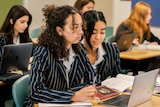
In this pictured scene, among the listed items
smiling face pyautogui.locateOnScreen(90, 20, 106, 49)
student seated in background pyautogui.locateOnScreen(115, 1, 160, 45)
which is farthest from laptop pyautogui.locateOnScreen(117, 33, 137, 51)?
smiling face pyautogui.locateOnScreen(90, 20, 106, 49)

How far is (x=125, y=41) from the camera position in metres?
3.84

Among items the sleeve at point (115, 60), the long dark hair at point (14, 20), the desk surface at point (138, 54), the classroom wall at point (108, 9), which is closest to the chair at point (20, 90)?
the sleeve at point (115, 60)

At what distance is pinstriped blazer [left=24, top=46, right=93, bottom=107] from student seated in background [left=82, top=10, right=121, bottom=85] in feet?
0.53

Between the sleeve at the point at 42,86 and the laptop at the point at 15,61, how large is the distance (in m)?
0.61

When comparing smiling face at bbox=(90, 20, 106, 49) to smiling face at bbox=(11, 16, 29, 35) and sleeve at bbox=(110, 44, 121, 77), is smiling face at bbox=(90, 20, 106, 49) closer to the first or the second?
sleeve at bbox=(110, 44, 121, 77)

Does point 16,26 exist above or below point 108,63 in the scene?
above

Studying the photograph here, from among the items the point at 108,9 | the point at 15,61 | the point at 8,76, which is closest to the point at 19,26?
the point at 15,61

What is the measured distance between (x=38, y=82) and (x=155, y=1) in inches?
135

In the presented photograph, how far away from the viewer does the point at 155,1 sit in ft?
16.0

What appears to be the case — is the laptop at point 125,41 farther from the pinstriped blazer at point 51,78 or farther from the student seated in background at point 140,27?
the pinstriped blazer at point 51,78

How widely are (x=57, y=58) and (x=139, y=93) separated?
1.90ft

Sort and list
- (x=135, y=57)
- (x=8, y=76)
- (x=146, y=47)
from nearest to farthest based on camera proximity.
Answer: (x=8, y=76), (x=135, y=57), (x=146, y=47)

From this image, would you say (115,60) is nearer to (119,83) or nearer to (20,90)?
(119,83)

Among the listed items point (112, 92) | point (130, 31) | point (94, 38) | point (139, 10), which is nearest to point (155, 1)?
point (139, 10)
